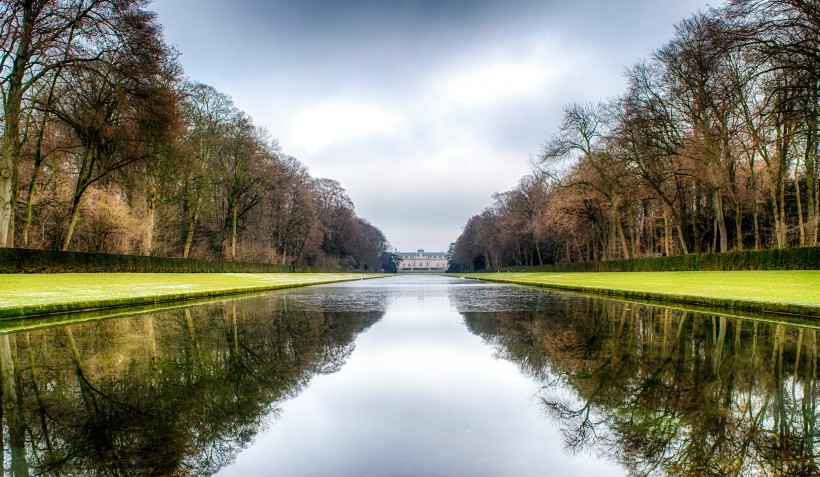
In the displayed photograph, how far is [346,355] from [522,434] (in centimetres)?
360

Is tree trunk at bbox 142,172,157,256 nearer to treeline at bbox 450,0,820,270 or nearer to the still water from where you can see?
the still water

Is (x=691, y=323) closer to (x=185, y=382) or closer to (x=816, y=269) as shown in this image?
(x=185, y=382)

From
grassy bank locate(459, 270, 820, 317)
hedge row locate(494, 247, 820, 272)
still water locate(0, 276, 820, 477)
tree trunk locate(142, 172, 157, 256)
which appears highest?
tree trunk locate(142, 172, 157, 256)

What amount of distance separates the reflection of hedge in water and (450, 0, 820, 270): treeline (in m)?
9.80

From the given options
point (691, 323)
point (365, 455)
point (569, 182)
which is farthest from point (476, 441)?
point (569, 182)

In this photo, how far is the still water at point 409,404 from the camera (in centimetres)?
305

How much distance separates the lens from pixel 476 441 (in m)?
3.45

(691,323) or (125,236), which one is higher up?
(125,236)

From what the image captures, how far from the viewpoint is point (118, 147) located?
72.2ft

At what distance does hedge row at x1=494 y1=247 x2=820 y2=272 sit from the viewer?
738 inches

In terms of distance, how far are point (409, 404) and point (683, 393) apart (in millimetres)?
2647

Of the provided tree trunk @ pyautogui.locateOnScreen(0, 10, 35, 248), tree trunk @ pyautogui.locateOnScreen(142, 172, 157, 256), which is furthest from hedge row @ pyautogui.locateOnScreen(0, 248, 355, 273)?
tree trunk @ pyautogui.locateOnScreen(142, 172, 157, 256)

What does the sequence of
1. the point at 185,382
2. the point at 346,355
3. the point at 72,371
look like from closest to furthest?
1. the point at 185,382
2. the point at 72,371
3. the point at 346,355

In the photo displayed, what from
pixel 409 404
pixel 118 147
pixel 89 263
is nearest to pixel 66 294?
pixel 89 263
